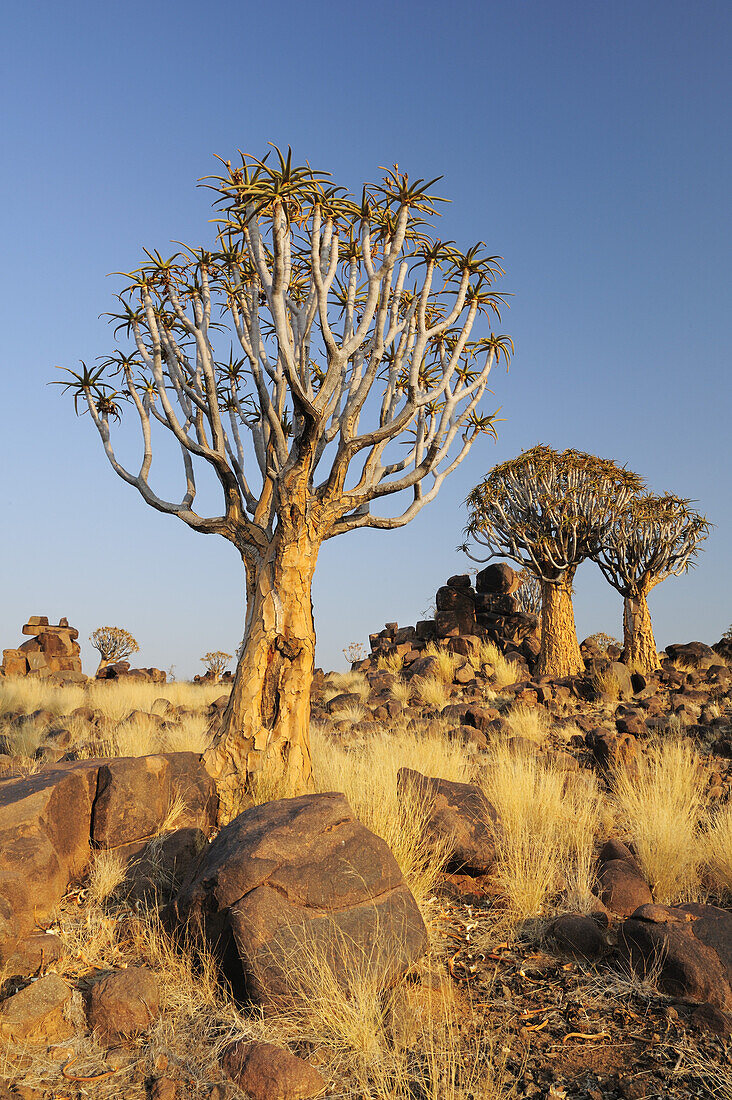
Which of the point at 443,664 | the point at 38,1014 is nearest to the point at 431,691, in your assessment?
the point at 443,664

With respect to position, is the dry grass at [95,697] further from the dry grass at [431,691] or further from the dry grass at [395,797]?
the dry grass at [395,797]

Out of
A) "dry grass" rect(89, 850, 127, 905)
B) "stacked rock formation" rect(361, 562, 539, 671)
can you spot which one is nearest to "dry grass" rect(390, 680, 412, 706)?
"stacked rock formation" rect(361, 562, 539, 671)

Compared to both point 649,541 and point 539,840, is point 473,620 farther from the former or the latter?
point 539,840

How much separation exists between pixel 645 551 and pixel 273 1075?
18.0 meters

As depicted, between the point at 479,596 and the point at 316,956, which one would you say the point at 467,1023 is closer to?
the point at 316,956

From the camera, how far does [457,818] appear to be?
Answer: 19.4 ft

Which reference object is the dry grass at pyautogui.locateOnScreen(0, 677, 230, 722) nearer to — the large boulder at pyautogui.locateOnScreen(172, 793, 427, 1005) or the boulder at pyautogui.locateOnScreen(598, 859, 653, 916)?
the large boulder at pyautogui.locateOnScreen(172, 793, 427, 1005)

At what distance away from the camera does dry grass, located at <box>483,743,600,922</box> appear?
5.14m

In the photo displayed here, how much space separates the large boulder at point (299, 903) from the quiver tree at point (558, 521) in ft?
48.2

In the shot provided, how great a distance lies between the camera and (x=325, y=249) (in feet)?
25.3

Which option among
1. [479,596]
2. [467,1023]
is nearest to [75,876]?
[467,1023]

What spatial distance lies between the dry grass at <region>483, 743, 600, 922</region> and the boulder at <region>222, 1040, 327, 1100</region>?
85.5 inches

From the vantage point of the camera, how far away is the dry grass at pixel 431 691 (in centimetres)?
1562

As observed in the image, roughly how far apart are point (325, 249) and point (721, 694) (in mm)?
12520
